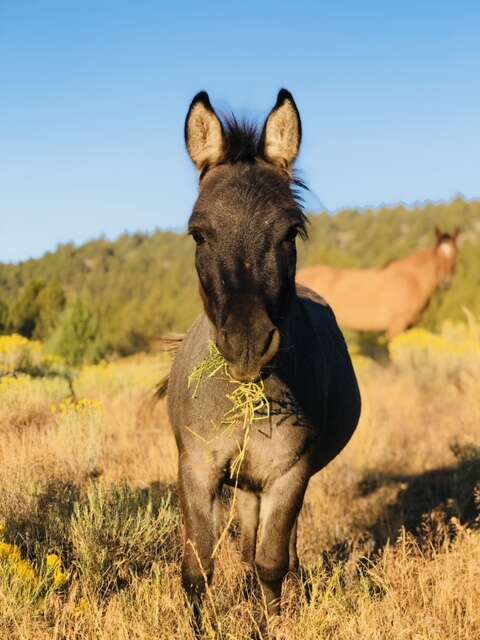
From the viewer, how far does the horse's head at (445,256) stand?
1554 cm

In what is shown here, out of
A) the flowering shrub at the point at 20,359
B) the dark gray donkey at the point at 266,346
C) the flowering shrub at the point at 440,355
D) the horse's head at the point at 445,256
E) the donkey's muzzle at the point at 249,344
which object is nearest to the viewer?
the donkey's muzzle at the point at 249,344

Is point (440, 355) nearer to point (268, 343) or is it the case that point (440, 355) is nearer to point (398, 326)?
point (398, 326)

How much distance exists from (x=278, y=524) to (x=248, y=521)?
712 mm

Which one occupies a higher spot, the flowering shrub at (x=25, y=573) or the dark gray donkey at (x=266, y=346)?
the dark gray donkey at (x=266, y=346)

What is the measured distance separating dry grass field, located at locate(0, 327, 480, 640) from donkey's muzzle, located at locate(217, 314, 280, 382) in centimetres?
115

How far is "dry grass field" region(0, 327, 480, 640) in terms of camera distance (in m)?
3.04

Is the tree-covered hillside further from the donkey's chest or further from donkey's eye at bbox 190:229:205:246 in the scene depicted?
the donkey's chest

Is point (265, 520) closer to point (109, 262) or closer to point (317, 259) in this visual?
point (317, 259)

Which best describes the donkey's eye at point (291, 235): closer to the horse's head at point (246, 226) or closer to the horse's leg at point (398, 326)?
the horse's head at point (246, 226)

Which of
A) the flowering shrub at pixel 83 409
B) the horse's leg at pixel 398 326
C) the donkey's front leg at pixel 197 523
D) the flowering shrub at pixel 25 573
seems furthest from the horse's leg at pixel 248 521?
the horse's leg at pixel 398 326

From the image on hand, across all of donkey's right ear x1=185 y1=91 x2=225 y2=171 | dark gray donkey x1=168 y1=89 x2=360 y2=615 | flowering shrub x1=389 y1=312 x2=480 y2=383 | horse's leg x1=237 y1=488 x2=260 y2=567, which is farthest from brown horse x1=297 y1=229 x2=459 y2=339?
donkey's right ear x1=185 y1=91 x2=225 y2=171

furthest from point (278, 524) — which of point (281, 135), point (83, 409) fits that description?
point (83, 409)

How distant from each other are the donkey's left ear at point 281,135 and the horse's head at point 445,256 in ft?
42.9

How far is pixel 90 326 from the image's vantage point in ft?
50.4
